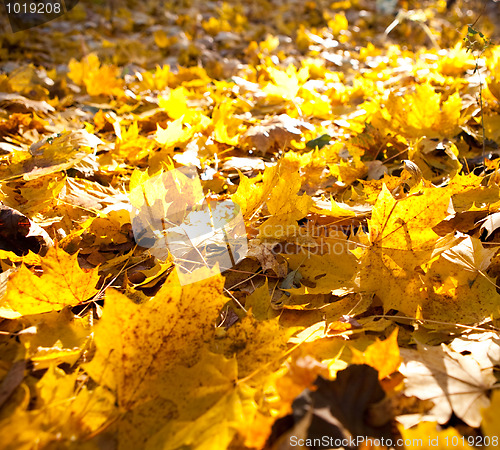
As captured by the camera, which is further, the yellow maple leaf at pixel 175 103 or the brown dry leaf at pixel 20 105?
the brown dry leaf at pixel 20 105

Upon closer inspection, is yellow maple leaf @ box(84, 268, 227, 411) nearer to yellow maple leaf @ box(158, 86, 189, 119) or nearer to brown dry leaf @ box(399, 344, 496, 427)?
brown dry leaf @ box(399, 344, 496, 427)

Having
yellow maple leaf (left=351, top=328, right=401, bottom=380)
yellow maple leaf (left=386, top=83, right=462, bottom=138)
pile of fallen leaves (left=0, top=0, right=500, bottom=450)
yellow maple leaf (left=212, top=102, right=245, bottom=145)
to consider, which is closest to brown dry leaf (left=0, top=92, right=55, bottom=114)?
pile of fallen leaves (left=0, top=0, right=500, bottom=450)

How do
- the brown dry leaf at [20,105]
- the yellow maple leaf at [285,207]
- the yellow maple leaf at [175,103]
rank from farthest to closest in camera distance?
the brown dry leaf at [20,105]
the yellow maple leaf at [175,103]
the yellow maple leaf at [285,207]

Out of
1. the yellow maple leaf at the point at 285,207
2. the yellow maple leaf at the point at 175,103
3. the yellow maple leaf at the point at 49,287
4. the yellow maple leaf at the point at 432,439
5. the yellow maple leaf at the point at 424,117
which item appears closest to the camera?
the yellow maple leaf at the point at 432,439

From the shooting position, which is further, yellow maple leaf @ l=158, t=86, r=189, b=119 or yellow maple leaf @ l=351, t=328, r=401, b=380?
yellow maple leaf @ l=158, t=86, r=189, b=119

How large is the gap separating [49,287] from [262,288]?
1.24 ft

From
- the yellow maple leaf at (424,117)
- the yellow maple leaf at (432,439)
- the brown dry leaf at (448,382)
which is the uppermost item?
the yellow maple leaf at (424,117)

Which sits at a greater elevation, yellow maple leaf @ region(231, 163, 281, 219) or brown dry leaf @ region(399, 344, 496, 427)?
yellow maple leaf @ region(231, 163, 281, 219)

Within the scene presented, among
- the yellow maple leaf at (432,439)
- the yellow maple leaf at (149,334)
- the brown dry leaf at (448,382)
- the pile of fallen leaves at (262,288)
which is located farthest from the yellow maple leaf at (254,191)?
the yellow maple leaf at (432,439)

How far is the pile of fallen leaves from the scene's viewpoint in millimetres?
462

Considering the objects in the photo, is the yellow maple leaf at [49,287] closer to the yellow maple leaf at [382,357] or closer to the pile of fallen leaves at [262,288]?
the pile of fallen leaves at [262,288]

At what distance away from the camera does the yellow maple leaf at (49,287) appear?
23.9 inches

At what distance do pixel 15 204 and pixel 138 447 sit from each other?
0.75 meters

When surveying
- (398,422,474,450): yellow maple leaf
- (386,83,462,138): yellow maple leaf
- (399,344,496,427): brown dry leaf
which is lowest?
(399,344,496,427): brown dry leaf
